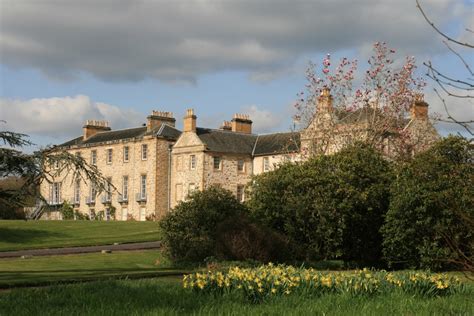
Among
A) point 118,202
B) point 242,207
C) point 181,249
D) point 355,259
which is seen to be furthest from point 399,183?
point 118,202

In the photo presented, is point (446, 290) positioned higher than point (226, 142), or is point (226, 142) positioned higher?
point (226, 142)

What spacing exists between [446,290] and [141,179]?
5027 cm

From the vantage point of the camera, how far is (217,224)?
88.5 feet

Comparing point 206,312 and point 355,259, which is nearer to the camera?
point 206,312

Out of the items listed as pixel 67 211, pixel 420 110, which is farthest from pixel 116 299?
pixel 67 211

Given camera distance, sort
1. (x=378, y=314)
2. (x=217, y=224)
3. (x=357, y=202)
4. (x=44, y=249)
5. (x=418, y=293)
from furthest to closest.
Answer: (x=44, y=249) → (x=357, y=202) → (x=217, y=224) → (x=418, y=293) → (x=378, y=314)

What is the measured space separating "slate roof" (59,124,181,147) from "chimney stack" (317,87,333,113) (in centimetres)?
2477

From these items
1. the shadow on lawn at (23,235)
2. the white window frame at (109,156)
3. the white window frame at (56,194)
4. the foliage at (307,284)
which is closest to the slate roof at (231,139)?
the white window frame at (109,156)

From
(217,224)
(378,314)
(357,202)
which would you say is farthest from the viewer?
(357,202)

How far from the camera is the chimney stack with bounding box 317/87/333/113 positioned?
39031 mm

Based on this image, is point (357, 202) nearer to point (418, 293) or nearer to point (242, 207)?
point (242, 207)

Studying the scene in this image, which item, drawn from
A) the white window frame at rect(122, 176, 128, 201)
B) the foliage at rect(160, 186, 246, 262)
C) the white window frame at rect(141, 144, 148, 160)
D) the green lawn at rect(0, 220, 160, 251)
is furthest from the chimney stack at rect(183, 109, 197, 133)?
the foliage at rect(160, 186, 246, 262)

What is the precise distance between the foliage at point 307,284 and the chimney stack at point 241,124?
5054cm

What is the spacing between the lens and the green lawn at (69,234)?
37.6m
